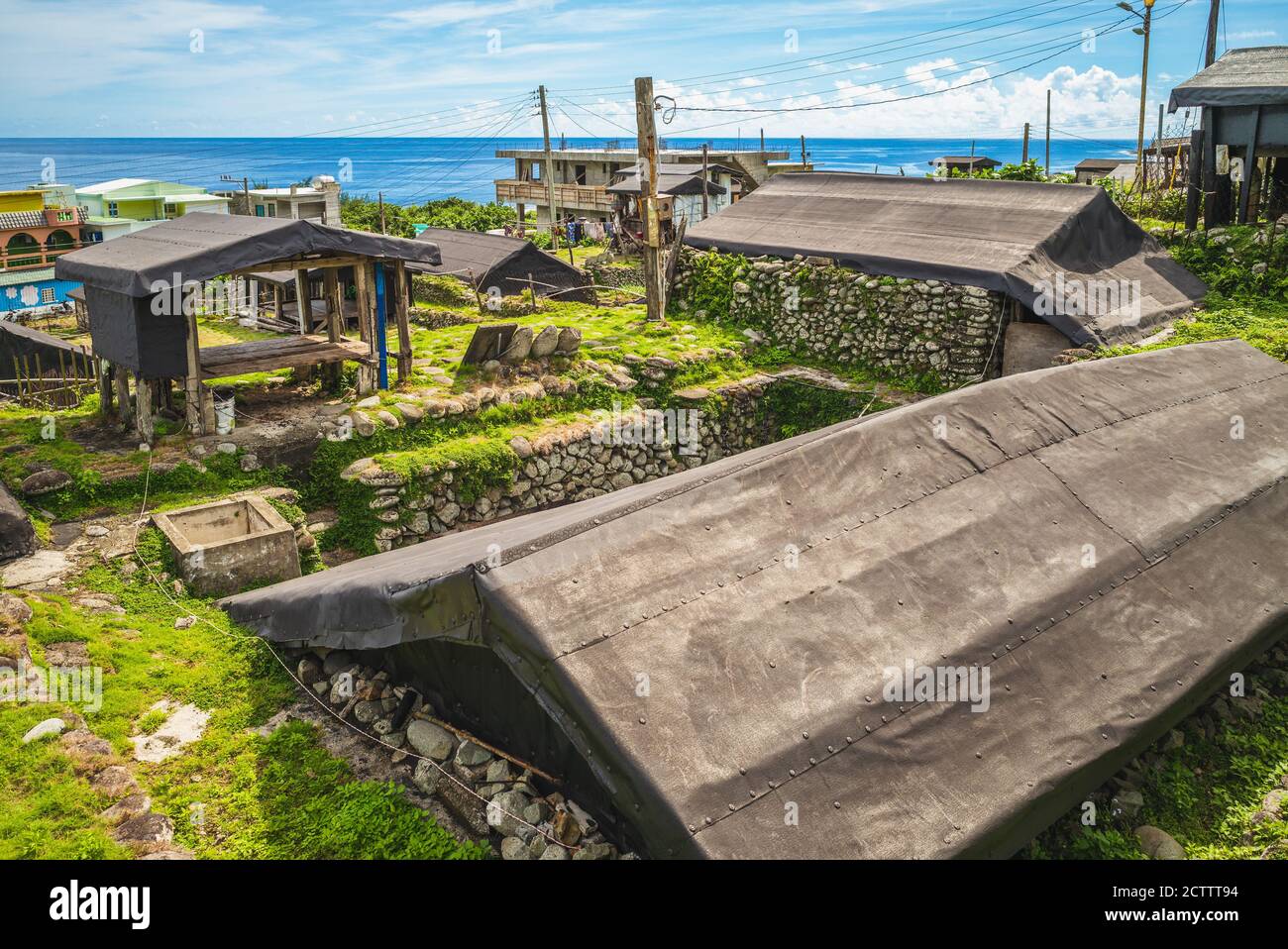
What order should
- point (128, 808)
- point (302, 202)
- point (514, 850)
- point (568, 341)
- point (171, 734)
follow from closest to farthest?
point (514, 850) < point (128, 808) < point (171, 734) < point (568, 341) < point (302, 202)

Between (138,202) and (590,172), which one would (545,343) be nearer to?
(590,172)

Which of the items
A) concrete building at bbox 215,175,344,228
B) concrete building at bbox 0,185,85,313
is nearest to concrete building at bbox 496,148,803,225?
concrete building at bbox 215,175,344,228

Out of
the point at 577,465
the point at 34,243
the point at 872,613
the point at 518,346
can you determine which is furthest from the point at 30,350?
the point at 34,243

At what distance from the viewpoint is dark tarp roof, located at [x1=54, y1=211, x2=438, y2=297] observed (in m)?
13.1

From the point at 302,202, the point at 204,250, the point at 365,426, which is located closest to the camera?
the point at 204,250

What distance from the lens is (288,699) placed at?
7.93 meters

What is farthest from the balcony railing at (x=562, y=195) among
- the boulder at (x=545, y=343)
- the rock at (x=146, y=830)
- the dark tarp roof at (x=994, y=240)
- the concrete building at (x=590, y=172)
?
the rock at (x=146, y=830)

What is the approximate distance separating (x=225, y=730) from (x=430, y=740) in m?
1.77

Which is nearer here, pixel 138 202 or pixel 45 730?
pixel 45 730

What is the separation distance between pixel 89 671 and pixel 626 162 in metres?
56.0

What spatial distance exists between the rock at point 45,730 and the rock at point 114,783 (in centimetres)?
61

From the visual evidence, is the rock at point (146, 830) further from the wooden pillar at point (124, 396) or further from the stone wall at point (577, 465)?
the wooden pillar at point (124, 396)

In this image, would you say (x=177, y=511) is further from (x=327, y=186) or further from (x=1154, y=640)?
(x=327, y=186)

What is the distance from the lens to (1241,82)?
17.8 meters
